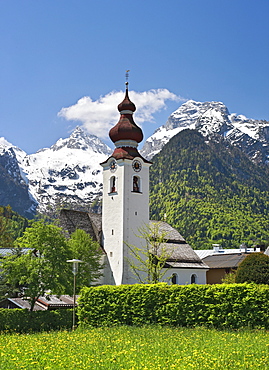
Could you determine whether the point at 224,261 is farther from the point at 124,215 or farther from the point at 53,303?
the point at 53,303

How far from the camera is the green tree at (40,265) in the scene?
1236 inches

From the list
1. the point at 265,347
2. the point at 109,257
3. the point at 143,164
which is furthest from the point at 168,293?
the point at 143,164

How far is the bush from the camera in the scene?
28625 mm

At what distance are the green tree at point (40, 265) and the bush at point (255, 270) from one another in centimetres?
1160

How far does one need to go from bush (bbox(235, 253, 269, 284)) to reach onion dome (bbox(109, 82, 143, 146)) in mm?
25055

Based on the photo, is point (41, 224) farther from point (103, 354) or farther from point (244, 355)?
point (244, 355)

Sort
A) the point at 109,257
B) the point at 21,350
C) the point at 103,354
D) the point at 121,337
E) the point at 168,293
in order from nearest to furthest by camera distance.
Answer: the point at 103,354 → the point at 21,350 → the point at 121,337 → the point at 168,293 → the point at 109,257

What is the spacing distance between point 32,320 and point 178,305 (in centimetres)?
975

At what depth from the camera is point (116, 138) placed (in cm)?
5216

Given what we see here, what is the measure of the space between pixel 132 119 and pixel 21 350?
37824 millimetres

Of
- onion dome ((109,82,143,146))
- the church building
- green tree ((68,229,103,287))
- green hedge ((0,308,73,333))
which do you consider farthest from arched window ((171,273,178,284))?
green hedge ((0,308,73,333))

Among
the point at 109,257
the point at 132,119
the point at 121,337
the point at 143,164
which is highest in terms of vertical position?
the point at 132,119

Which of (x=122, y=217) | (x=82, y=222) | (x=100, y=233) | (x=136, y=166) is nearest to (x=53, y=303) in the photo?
(x=122, y=217)

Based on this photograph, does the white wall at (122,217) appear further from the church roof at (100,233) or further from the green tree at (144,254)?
the church roof at (100,233)
